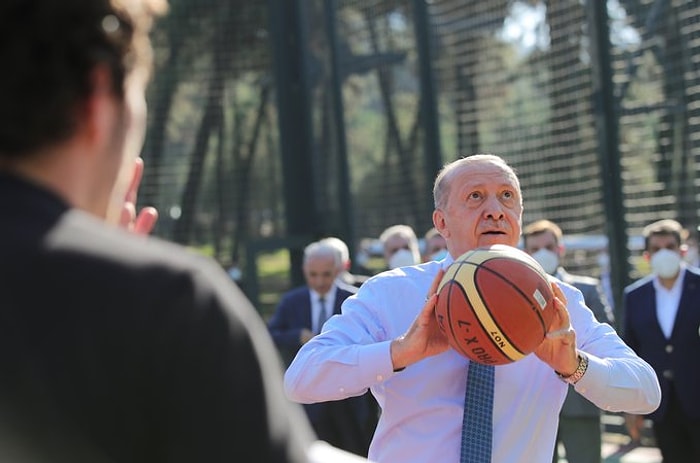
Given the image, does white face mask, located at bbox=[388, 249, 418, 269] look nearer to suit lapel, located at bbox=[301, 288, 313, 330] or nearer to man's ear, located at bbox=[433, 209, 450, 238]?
suit lapel, located at bbox=[301, 288, 313, 330]

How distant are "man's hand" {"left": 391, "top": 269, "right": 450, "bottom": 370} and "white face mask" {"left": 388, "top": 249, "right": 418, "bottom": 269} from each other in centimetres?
661

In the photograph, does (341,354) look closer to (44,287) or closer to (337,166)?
(44,287)

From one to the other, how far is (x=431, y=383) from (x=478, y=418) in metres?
0.24

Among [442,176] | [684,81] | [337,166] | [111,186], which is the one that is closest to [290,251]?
[337,166]

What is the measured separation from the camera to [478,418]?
398 cm

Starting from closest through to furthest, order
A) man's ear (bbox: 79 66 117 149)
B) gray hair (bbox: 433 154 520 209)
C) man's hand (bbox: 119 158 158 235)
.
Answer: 1. man's ear (bbox: 79 66 117 149)
2. man's hand (bbox: 119 158 158 235)
3. gray hair (bbox: 433 154 520 209)

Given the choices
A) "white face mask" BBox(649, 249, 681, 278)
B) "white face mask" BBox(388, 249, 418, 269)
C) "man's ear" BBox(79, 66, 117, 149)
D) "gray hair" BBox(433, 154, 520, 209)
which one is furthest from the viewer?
"white face mask" BBox(388, 249, 418, 269)

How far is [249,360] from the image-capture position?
154 centimetres

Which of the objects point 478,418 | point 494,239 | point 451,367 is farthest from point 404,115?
point 478,418

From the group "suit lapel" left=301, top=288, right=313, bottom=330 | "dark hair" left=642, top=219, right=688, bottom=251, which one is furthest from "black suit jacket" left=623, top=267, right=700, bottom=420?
"suit lapel" left=301, top=288, right=313, bottom=330

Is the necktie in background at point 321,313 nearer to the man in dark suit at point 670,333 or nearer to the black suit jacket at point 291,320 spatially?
the black suit jacket at point 291,320

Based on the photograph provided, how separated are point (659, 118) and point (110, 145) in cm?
925

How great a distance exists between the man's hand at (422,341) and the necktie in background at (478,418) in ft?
0.67

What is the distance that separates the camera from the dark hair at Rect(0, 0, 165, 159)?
1517 mm
